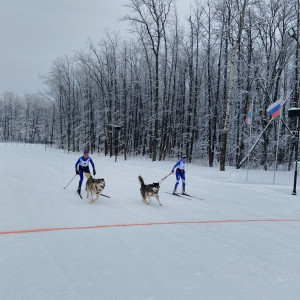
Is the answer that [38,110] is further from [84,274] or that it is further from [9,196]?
[84,274]

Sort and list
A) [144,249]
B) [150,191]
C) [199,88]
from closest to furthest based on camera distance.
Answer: [144,249] < [150,191] < [199,88]

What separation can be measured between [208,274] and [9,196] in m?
8.17

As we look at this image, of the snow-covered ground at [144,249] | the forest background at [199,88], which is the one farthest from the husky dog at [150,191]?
the forest background at [199,88]

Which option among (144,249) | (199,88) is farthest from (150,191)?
(199,88)

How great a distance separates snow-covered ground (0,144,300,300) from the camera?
361 cm

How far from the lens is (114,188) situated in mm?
12461

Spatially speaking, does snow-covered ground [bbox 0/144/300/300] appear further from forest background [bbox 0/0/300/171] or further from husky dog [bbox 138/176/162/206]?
forest background [bbox 0/0/300/171]

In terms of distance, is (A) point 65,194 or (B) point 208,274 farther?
(A) point 65,194

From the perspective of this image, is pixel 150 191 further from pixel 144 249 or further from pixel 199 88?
pixel 199 88

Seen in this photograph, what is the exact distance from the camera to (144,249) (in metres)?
5.04

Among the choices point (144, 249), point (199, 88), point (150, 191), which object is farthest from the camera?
point (199, 88)

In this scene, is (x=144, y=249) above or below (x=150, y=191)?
below

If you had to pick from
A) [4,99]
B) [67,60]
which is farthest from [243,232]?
[4,99]

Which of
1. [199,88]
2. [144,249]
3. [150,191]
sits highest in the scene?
[199,88]
